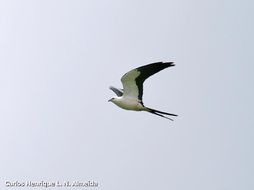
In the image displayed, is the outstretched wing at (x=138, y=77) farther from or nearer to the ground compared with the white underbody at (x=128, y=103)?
farther from the ground

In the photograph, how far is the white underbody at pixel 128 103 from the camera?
1942 centimetres

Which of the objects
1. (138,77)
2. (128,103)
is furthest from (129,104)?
(138,77)

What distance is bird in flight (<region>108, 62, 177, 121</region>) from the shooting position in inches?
725

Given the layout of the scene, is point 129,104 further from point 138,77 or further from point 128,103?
point 138,77

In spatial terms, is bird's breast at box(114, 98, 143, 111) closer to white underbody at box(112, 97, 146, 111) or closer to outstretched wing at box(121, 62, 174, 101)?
white underbody at box(112, 97, 146, 111)

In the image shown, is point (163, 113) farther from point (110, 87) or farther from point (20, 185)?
point (20, 185)

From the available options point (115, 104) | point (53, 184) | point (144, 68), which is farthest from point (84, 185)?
point (144, 68)

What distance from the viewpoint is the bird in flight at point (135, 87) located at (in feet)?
60.4

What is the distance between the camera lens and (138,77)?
61.8 feet

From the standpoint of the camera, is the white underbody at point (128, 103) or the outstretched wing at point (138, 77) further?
the white underbody at point (128, 103)

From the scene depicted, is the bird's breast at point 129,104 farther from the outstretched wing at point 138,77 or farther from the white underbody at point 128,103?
the outstretched wing at point 138,77

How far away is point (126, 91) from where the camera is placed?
19.4m

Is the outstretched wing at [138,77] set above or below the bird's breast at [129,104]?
above

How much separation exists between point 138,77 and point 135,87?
45 centimetres
